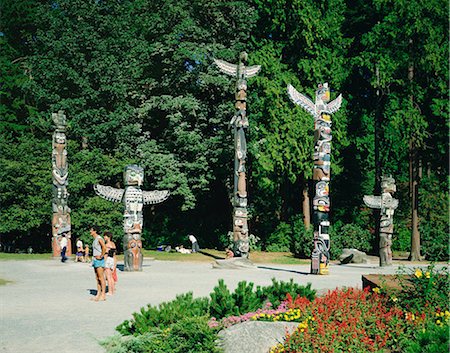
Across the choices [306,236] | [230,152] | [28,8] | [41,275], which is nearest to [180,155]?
[230,152]

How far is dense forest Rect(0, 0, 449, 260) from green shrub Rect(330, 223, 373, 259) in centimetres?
11

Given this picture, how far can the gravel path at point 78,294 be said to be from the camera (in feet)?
32.1

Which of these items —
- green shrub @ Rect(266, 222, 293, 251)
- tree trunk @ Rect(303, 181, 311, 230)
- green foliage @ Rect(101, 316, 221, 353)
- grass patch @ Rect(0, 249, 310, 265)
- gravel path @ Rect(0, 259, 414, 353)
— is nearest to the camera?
green foliage @ Rect(101, 316, 221, 353)

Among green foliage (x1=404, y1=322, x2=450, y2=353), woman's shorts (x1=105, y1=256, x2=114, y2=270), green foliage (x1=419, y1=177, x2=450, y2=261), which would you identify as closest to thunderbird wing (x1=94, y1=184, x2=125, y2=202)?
woman's shorts (x1=105, y1=256, x2=114, y2=270)

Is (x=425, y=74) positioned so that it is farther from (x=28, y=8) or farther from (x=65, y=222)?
(x=28, y=8)

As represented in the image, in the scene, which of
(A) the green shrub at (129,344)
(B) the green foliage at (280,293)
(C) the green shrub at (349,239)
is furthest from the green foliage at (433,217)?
(A) the green shrub at (129,344)

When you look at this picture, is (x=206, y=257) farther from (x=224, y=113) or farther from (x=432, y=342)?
(x=432, y=342)

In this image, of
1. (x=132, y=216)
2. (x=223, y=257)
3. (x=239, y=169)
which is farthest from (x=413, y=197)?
(x=132, y=216)

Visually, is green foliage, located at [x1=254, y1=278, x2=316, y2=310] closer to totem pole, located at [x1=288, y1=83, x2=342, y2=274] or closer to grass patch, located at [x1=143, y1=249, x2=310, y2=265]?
totem pole, located at [x1=288, y1=83, x2=342, y2=274]

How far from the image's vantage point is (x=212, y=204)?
39.8 meters

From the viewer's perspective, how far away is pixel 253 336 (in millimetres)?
7828

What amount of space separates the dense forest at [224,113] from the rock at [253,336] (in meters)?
24.1

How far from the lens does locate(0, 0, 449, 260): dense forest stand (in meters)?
32.4

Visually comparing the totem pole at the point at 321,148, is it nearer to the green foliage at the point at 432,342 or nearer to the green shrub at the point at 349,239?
A: the green shrub at the point at 349,239
